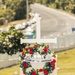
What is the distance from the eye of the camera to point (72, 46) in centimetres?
3362

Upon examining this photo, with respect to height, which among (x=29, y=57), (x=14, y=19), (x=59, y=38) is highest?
(x=29, y=57)

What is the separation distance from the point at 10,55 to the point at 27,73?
36.6 ft

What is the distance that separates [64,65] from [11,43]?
3959 mm

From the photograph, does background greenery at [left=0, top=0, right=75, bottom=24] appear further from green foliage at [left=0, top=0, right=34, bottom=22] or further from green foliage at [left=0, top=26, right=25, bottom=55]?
green foliage at [left=0, top=26, right=25, bottom=55]

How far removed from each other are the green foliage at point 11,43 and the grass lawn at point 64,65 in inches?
49.7

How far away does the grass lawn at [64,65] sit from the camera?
72.9ft

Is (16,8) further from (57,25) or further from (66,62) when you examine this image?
(66,62)

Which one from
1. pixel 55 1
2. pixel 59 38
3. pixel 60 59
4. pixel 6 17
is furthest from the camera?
pixel 55 1

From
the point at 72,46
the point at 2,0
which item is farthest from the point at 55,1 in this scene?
the point at 72,46

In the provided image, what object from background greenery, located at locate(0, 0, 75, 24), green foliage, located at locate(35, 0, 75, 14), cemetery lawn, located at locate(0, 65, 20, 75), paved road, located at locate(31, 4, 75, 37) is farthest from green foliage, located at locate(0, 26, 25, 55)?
green foliage, located at locate(35, 0, 75, 14)

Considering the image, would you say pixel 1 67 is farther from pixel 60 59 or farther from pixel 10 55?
pixel 60 59

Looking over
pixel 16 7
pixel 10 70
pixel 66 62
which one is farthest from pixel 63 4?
pixel 10 70

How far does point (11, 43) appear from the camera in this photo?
25.9m

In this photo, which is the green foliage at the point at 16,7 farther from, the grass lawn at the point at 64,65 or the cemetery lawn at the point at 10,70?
the cemetery lawn at the point at 10,70
